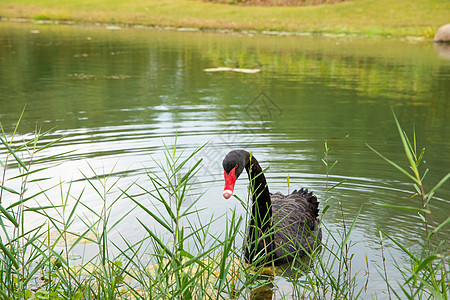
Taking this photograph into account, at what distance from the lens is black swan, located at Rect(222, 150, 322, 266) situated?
9.43 ft

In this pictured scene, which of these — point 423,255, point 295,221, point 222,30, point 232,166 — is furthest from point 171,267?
point 222,30

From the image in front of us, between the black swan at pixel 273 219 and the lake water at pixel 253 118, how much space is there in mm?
337

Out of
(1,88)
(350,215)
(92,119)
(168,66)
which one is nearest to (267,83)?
(168,66)

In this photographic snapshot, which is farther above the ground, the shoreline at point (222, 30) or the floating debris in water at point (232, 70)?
the shoreline at point (222, 30)

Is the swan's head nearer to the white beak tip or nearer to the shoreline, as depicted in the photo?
the white beak tip

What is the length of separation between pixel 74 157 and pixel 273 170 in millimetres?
2224

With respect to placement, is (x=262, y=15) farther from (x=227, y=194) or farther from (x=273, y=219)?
(x=227, y=194)

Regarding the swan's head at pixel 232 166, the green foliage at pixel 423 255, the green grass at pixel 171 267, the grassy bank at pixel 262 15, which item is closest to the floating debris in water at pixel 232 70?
the green grass at pixel 171 267

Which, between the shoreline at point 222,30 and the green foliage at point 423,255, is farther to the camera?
the shoreline at point 222,30

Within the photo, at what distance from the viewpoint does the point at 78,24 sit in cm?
2930

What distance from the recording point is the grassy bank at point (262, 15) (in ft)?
84.9

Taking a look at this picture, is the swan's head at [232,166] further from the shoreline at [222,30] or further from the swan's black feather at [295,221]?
the shoreline at [222,30]

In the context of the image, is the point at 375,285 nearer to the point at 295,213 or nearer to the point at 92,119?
the point at 295,213

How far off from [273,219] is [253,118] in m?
4.02
